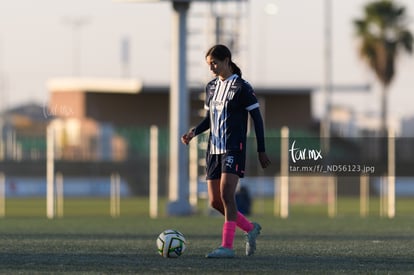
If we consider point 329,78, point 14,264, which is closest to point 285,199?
point 14,264

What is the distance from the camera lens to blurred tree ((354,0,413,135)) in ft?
202

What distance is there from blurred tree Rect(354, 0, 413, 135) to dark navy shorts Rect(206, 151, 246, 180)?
50045 millimetres

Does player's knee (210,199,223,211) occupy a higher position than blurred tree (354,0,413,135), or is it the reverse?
blurred tree (354,0,413,135)

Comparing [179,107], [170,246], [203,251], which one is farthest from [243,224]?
[179,107]

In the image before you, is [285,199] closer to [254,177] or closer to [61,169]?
[254,177]

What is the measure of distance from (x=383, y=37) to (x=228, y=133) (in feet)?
169

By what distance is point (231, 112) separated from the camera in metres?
11.9

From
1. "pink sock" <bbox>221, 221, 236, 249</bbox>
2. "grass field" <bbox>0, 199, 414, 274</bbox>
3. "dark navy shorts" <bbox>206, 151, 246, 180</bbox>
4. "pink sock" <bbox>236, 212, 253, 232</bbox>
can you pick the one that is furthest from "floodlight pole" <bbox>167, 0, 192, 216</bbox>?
"pink sock" <bbox>221, 221, 236, 249</bbox>

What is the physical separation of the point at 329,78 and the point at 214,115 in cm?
3973

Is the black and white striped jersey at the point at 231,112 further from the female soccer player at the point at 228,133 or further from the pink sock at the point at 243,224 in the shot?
the pink sock at the point at 243,224

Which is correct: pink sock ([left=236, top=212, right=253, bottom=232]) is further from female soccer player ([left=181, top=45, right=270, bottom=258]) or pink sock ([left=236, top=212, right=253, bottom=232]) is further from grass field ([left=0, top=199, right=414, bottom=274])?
grass field ([left=0, top=199, right=414, bottom=274])

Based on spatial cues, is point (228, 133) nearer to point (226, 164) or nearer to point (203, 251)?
point (226, 164)

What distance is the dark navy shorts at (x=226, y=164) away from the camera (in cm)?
1182

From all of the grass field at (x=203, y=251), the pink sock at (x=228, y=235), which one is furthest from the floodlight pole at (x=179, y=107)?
the pink sock at (x=228, y=235)
